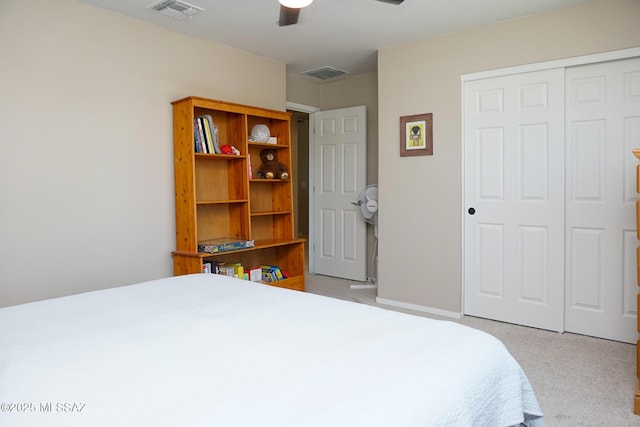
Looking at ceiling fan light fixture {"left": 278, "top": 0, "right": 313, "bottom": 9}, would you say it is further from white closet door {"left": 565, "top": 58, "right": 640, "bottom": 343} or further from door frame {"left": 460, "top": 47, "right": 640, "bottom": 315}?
white closet door {"left": 565, "top": 58, "right": 640, "bottom": 343}

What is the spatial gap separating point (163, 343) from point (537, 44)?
333cm

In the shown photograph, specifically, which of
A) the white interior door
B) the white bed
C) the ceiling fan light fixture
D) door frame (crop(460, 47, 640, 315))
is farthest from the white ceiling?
the white bed

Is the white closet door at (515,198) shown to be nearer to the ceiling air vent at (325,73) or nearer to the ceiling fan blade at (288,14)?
the ceiling air vent at (325,73)

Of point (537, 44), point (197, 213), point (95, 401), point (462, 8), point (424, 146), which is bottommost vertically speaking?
point (95, 401)

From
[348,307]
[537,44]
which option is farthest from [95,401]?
[537,44]

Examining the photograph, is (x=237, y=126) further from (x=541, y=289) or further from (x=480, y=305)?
(x=541, y=289)

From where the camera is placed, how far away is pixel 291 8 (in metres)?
2.29

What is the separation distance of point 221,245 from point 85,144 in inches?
47.9

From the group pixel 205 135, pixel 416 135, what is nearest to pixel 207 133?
pixel 205 135

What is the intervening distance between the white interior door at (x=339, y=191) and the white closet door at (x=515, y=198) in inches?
61.4

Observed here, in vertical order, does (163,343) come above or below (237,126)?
below

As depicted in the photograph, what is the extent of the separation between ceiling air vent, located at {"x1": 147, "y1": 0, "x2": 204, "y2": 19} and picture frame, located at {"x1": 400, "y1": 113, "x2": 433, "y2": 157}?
1952 mm

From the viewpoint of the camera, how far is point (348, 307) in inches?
65.5

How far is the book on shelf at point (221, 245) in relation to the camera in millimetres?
3438
